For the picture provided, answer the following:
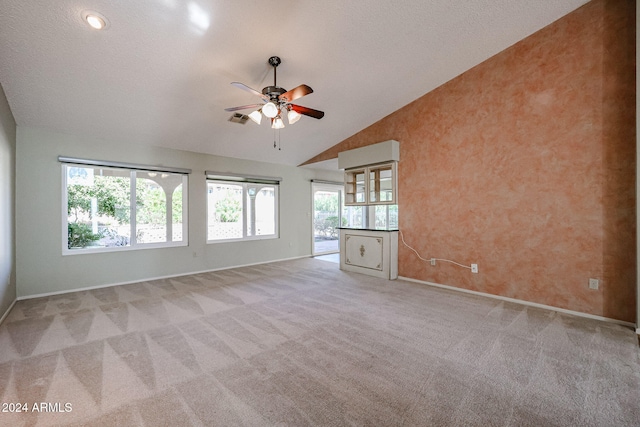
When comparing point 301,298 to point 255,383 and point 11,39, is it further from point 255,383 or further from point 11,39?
point 11,39

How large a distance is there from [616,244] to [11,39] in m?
6.50

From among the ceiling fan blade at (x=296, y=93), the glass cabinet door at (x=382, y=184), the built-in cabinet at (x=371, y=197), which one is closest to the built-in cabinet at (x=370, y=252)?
the built-in cabinet at (x=371, y=197)

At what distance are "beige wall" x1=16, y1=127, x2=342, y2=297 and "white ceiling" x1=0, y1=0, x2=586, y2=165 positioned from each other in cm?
30

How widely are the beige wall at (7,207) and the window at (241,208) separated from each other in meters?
2.68

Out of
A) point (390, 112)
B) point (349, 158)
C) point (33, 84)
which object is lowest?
point (349, 158)

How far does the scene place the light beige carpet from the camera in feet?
5.44

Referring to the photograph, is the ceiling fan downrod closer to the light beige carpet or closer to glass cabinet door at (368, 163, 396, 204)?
glass cabinet door at (368, 163, 396, 204)

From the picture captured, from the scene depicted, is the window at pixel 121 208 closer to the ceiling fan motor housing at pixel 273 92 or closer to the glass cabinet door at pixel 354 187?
the ceiling fan motor housing at pixel 273 92

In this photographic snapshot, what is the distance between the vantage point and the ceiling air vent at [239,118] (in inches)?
174

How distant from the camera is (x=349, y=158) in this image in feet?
18.3

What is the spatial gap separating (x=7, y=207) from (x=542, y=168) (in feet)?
22.0

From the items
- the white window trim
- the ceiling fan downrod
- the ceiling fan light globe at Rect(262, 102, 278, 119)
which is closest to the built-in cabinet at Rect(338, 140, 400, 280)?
the white window trim

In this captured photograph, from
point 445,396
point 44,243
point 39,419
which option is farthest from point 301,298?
point 44,243

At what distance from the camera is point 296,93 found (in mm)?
2918
